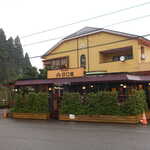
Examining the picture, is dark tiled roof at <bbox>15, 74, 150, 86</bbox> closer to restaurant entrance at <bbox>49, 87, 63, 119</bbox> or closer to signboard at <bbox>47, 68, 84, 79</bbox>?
signboard at <bbox>47, 68, 84, 79</bbox>

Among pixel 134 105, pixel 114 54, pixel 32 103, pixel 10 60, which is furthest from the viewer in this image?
pixel 10 60

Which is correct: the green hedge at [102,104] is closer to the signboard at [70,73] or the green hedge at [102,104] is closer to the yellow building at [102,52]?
the signboard at [70,73]

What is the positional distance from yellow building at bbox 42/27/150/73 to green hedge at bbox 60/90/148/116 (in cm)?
660

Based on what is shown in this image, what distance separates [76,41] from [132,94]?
42.9 ft

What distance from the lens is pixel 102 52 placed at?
76.5 feet

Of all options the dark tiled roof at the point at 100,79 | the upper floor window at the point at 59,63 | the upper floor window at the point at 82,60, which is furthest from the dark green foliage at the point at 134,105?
the upper floor window at the point at 59,63

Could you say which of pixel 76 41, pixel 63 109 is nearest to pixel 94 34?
pixel 76 41

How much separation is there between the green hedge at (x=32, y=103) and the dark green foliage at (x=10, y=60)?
32843 millimetres

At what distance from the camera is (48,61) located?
27312 millimetres

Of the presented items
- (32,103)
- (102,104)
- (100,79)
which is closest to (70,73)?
(100,79)

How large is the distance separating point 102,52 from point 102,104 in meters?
10.4

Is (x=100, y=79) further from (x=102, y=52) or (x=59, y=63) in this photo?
(x=59, y=63)

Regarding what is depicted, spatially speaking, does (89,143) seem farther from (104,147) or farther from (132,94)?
(132,94)

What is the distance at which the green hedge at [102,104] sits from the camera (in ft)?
43.7
